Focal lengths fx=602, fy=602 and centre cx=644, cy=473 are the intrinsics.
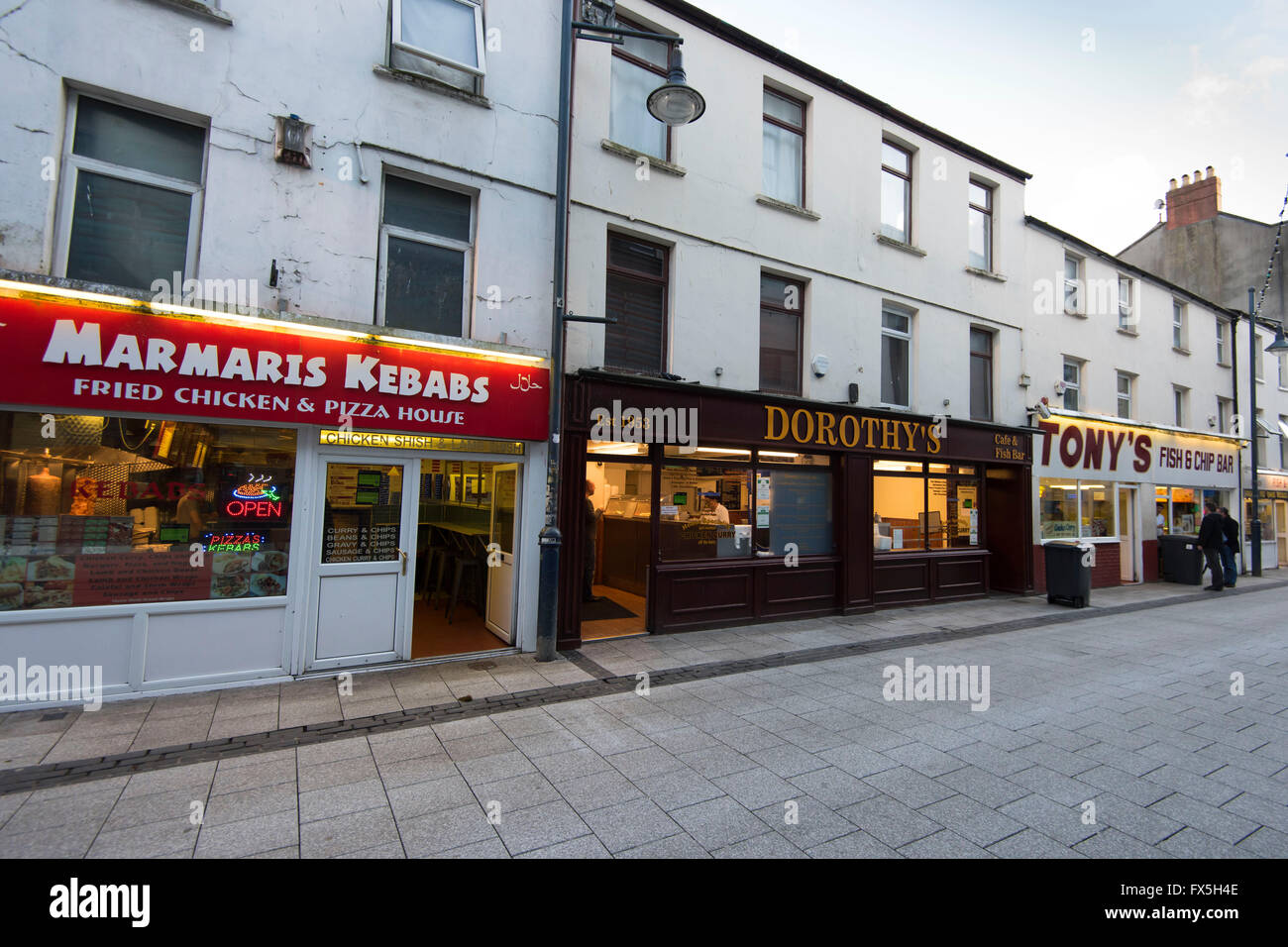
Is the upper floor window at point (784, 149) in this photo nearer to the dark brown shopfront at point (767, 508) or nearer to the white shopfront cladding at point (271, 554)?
the dark brown shopfront at point (767, 508)

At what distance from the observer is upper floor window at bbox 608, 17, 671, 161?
8508mm

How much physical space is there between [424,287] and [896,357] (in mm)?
8366

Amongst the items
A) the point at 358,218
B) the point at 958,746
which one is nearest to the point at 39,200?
the point at 358,218

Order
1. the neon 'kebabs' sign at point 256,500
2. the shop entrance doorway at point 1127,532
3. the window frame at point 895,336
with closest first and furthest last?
1. the neon 'kebabs' sign at point 256,500
2. the window frame at point 895,336
3. the shop entrance doorway at point 1127,532

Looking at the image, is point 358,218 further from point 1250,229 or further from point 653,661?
point 1250,229

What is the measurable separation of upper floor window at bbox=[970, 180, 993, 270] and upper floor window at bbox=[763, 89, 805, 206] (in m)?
4.89

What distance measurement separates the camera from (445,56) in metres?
7.00

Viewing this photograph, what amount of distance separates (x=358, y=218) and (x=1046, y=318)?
14088mm

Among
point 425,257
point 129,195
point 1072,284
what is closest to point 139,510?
point 129,195

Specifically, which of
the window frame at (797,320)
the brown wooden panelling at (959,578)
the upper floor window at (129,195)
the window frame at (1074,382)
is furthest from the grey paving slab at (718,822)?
the window frame at (1074,382)

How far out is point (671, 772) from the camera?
4.26 meters

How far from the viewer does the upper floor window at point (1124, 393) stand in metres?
15.5

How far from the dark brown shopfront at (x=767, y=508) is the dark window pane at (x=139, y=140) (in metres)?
4.44
